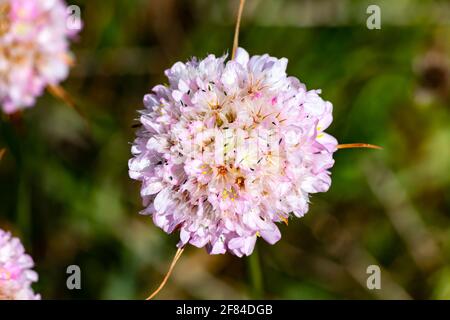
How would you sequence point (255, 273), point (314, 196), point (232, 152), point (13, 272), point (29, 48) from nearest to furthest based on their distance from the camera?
1. point (232, 152)
2. point (13, 272)
3. point (29, 48)
4. point (255, 273)
5. point (314, 196)

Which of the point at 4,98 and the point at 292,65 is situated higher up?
the point at 292,65

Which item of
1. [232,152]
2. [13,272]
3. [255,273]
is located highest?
[232,152]

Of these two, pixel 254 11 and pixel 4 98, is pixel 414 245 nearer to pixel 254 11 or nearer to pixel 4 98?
pixel 254 11

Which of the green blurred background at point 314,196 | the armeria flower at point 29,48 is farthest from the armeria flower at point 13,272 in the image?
the green blurred background at point 314,196

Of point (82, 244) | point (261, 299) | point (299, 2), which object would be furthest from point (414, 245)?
point (82, 244)

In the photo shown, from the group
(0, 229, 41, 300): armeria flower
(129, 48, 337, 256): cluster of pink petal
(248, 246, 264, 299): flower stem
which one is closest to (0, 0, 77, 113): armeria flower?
(0, 229, 41, 300): armeria flower

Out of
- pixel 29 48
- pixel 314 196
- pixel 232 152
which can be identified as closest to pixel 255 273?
pixel 314 196

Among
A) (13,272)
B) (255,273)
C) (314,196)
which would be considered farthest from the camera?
(314,196)

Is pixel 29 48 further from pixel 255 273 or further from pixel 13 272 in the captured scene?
pixel 255 273
